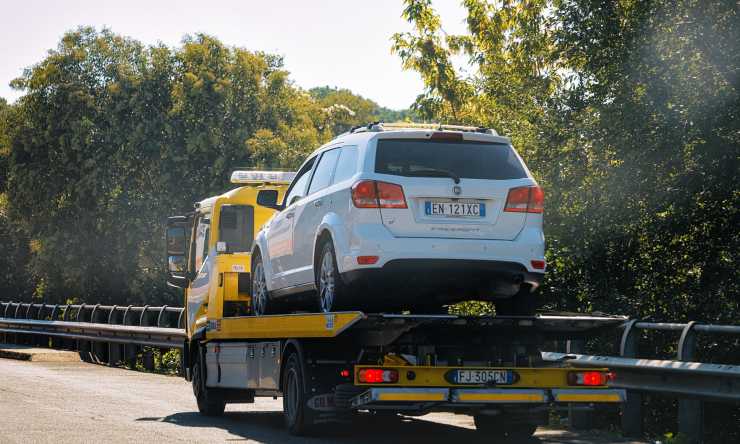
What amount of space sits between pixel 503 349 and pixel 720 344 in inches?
138

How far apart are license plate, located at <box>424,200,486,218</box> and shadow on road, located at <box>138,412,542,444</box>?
2090 mm

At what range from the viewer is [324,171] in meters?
11.2

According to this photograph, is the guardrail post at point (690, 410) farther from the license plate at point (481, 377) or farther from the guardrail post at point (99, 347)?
the guardrail post at point (99, 347)

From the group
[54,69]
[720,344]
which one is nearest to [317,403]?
[720,344]

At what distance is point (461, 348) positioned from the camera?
10375mm

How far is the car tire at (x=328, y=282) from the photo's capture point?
10125mm

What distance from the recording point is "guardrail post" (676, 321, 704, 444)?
1003 centimetres

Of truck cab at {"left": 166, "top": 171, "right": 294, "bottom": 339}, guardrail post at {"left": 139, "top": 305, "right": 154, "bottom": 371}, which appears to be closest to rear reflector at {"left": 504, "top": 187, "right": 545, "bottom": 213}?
truck cab at {"left": 166, "top": 171, "right": 294, "bottom": 339}

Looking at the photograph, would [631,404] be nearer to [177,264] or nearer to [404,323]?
[404,323]

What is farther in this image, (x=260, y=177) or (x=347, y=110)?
(x=347, y=110)

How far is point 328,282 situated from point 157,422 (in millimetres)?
2979

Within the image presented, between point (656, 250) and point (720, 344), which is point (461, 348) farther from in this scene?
point (656, 250)

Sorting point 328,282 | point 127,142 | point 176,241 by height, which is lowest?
point 328,282

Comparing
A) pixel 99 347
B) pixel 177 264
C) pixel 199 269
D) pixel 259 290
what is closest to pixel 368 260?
pixel 259 290
